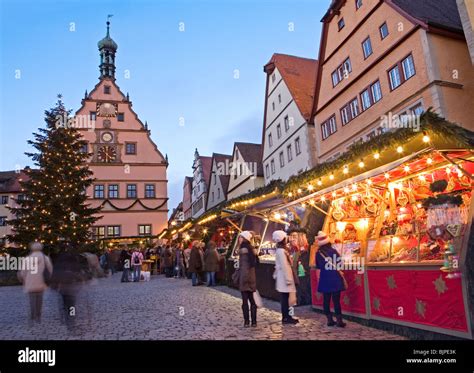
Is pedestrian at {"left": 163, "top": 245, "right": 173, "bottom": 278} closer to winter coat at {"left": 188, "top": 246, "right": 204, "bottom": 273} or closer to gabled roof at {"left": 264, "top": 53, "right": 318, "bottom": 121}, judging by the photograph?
winter coat at {"left": 188, "top": 246, "right": 204, "bottom": 273}

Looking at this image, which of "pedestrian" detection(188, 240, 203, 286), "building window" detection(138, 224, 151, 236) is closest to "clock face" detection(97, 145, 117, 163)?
"building window" detection(138, 224, 151, 236)

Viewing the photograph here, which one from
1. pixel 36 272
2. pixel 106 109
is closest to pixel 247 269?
pixel 36 272

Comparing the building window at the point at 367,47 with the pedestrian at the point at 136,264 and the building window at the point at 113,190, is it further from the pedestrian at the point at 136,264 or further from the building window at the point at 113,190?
the building window at the point at 113,190

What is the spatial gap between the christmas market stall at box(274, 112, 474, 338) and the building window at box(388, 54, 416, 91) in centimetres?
1080

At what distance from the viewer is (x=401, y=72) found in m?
16.9

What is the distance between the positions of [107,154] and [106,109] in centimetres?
438

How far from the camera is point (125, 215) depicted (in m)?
35.3

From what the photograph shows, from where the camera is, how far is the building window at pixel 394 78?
1701 centimetres

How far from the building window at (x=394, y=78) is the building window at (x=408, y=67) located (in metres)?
0.31

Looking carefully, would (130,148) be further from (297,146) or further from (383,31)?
(383,31)

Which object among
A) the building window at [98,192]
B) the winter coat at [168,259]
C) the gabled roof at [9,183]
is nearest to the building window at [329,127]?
the winter coat at [168,259]

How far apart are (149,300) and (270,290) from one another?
3595mm

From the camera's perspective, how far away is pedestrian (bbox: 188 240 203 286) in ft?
49.6

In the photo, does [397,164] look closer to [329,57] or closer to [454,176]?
[454,176]
